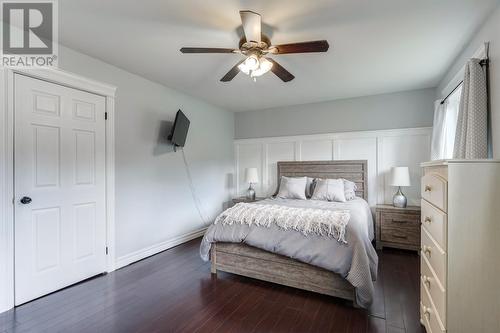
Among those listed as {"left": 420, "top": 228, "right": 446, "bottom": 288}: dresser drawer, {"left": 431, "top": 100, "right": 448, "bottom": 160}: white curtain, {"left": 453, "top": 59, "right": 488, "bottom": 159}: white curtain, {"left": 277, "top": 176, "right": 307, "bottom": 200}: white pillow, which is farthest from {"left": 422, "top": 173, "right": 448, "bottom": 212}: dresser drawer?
{"left": 277, "top": 176, "right": 307, "bottom": 200}: white pillow

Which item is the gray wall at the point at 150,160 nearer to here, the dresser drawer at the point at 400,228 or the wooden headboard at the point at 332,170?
the wooden headboard at the point at 332,170

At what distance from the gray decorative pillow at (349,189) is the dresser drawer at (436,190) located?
83.6 inches

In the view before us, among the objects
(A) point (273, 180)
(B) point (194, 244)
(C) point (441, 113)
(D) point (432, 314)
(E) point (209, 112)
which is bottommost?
(B) point (194, 244)

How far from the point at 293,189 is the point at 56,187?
3.22m

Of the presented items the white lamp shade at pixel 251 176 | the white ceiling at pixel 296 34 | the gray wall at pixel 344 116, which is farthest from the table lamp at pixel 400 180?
the white lamp shade at pixel 251 176

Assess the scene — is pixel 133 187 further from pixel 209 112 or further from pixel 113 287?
pixel 209 112

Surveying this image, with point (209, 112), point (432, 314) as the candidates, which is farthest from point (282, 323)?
point (209, 112)

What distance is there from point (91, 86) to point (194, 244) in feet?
8.93

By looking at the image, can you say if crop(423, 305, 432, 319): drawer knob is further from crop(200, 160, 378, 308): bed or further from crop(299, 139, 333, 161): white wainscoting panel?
crop(299, 139, 333, 161): white wainscoting panel

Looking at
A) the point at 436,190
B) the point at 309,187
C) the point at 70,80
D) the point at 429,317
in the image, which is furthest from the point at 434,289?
the point at 70,80

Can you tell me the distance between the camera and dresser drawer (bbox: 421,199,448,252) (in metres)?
1.48

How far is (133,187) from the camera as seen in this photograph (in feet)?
11.1

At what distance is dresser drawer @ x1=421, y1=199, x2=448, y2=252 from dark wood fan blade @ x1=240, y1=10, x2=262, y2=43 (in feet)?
6.02

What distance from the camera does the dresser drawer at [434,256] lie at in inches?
57.9
